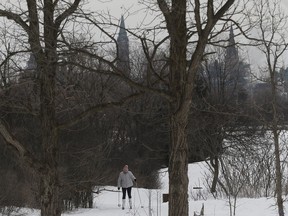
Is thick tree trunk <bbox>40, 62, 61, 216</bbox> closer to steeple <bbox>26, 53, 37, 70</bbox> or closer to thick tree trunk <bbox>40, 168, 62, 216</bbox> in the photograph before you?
thick tree trunk <bbox>40, 168, 62, 216</bbox>

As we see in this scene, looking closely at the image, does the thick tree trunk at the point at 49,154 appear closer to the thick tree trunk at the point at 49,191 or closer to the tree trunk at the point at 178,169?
the thick tree trunk at the point at 49,191

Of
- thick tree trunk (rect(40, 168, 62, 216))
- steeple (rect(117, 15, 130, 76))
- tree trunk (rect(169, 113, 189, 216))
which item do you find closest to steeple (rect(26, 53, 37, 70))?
steeple (rect(117, 15, 130, 76))

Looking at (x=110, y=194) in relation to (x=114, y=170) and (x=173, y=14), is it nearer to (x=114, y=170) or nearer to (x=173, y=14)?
(x=114, y=170)

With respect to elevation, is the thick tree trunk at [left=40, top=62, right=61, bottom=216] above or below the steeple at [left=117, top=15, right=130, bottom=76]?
below

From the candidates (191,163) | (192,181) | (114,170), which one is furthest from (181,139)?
(191,163)

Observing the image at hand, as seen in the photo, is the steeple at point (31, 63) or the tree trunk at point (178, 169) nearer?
the tree trunk at point (178, 169)

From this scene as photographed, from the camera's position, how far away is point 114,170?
34.7 metres

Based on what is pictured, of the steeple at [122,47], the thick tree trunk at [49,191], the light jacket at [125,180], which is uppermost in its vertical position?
the steeple at [122,47]

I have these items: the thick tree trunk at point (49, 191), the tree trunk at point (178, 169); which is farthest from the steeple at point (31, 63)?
the tree trunk at point (178, 169)

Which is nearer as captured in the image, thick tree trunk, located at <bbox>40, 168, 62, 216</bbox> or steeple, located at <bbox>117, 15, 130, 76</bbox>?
steeple, located at <bbox>117, 15, 130, 76</bbox>

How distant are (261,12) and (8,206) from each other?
17.5m

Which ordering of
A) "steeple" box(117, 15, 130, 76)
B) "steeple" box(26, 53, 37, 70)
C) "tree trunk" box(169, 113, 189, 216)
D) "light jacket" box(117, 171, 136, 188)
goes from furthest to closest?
"light jacket" box(117, 171, 136, 188) → "steeple" box(26, 53, 37, 70) → "steeple" box(117, 15, 130, 76) → "tree trunk" box(169, 113, 189, 216)

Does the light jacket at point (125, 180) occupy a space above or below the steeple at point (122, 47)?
below

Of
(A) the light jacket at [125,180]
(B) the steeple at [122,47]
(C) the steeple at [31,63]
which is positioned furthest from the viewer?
(A) the light jacket at [125,180]
